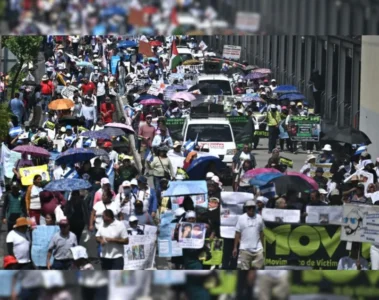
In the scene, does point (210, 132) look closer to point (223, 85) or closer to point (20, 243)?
point (223, 85)

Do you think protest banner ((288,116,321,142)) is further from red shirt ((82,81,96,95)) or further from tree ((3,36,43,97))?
tree ((3,36,43,97))

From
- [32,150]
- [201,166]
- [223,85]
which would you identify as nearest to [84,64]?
[223,85]

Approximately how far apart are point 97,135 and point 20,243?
427 centimetres

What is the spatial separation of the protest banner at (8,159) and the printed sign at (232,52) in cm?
369

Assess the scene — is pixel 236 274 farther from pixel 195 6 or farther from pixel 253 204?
pixel 195 6

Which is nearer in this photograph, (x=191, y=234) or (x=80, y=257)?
(x=80, y=257)

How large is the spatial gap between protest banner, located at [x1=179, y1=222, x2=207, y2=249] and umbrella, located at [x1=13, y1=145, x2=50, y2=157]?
10.7ft

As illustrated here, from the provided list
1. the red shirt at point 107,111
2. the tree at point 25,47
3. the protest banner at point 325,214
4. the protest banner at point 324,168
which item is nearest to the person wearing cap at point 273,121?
the protest banner at point 324,168

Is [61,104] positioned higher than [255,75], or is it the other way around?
[255,75]

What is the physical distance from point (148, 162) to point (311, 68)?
4.10 m

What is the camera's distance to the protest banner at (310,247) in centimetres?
1498

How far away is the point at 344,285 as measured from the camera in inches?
543

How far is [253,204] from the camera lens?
564 inches

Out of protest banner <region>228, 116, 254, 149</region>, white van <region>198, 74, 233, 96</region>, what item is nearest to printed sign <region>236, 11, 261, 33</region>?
protest banner <region>228, 116, 254, 149</region>
